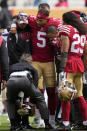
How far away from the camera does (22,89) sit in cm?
973

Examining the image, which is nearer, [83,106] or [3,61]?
[3,61]

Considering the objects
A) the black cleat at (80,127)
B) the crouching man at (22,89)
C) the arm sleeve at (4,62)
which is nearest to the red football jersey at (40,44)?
the crouching man at (22,89)

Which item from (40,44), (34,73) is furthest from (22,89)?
(40,44)

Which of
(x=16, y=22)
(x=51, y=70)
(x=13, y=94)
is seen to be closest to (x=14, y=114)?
(x=13, y=94)

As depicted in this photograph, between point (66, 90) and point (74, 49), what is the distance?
65cm

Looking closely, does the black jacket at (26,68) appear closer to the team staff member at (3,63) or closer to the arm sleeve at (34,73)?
the arm sleeve at (34,73)

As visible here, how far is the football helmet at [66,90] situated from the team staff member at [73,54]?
0.13 m

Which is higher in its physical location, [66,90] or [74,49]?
[74,49]

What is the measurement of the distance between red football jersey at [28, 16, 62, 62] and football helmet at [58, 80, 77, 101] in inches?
34.4

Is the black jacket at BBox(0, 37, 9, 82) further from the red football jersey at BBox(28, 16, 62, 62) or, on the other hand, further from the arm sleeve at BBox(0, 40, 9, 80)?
the red football jersey at BBox(28, 16, 62, 62)

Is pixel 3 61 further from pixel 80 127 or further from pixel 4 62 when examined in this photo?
pixel 80 127

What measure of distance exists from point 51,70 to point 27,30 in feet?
2.42

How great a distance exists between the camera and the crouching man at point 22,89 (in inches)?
383

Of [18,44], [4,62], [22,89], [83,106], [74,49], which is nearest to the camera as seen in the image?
[22,89]
